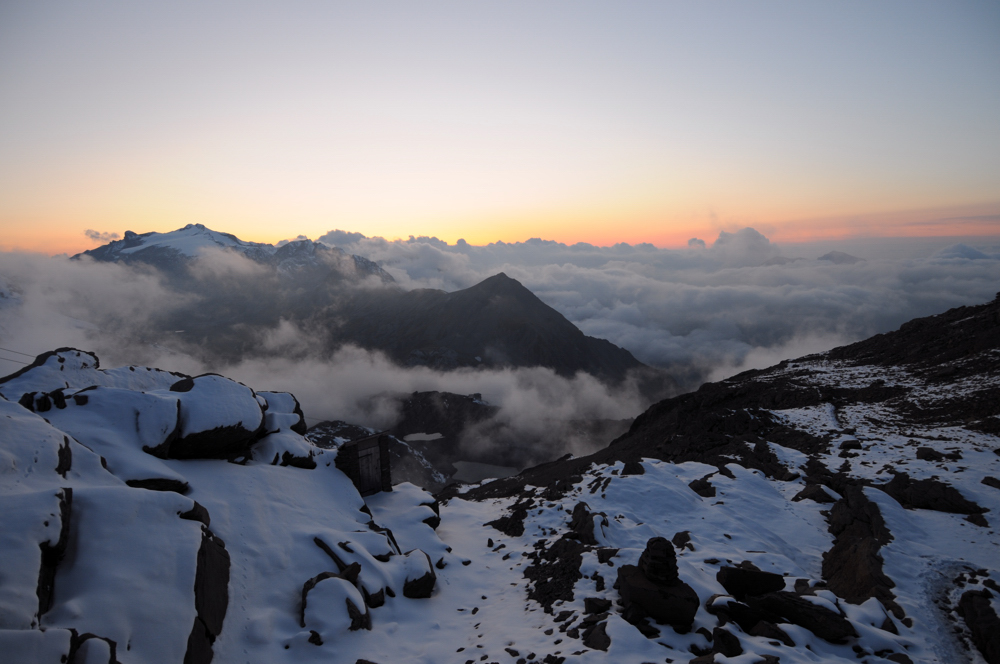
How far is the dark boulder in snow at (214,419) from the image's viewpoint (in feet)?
51.4

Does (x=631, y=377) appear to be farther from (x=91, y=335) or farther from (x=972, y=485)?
(x=91, y=335)

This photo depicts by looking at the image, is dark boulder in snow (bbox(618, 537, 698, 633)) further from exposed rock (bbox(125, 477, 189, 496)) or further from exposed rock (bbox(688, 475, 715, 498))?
exposed rock (bbox(125, 477, 189, 496))

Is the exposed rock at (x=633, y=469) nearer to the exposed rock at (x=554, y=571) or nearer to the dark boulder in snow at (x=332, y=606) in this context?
the exposed rock at (x=554, y=571)

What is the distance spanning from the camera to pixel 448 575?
1638 centimetres

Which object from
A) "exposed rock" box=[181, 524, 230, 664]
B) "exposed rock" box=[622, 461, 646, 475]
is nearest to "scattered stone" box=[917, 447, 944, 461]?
"exposed rock" box=[622, 461, 646, 475]

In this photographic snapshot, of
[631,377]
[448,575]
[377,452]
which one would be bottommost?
[631,377]

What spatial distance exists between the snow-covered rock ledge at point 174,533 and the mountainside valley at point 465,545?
55 mm

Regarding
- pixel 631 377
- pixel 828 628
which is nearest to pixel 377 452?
pixel 828 628

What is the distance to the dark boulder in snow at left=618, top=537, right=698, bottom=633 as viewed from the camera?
10758mm

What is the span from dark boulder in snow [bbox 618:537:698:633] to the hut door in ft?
46.2

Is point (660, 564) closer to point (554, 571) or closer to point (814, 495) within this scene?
point (554, 571)

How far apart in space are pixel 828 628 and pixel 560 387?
465 feet

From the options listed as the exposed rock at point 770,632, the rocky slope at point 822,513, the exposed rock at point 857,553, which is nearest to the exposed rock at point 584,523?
the rocky slope at point 822,513

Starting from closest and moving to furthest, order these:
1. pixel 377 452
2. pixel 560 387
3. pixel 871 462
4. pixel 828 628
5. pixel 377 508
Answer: pixel 828 628, pixel 871 462, pixel 377 508, pixel 377 452, pixel 560 387
